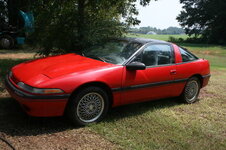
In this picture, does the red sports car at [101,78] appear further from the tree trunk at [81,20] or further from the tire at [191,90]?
the tree trunk at [81,20]

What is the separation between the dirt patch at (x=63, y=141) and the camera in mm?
3473

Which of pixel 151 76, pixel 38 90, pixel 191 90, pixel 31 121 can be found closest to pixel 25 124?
pixel 31 121

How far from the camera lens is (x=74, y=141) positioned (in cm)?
370

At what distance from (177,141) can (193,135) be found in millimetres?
443

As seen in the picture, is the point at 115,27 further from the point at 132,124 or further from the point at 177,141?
the point at 177,141

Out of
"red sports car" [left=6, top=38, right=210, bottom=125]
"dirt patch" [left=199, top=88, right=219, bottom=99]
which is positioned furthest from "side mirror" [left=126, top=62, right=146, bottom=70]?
"dirt patch" [left=199, top=88, right=219, bottom=99]

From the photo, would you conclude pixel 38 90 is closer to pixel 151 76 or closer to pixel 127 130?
pixel 127 130

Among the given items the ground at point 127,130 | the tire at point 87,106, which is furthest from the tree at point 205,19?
the tire at point 87,106

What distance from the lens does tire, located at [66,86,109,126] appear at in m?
3.99

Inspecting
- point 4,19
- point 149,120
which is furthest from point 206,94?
point 4,19

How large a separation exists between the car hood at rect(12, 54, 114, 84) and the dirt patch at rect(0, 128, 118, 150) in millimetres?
843

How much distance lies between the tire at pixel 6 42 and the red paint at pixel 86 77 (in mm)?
10819

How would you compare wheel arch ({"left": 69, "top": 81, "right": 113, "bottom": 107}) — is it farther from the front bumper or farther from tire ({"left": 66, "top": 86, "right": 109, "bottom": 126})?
the front bumper

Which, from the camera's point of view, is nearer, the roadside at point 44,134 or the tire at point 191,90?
the roadside at point 44,134
